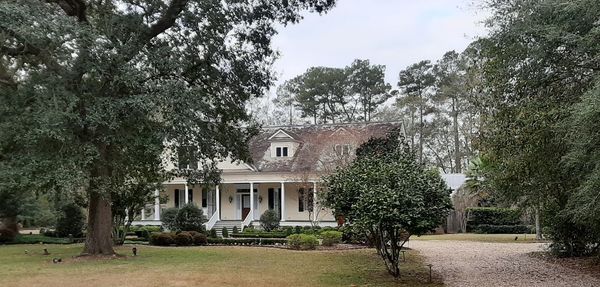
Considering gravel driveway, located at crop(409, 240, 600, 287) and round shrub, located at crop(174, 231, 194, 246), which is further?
round shrub, located at crop(174, 231, 194, 246)

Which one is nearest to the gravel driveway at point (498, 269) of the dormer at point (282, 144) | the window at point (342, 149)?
the window at point (342, 149)

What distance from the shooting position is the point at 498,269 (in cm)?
1451

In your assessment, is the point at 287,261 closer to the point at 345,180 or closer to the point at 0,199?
the point at 345,180

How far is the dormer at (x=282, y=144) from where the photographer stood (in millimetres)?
36531

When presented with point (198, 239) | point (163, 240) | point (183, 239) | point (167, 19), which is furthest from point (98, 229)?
point (167, 19)

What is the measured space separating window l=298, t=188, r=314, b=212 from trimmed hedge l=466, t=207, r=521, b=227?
376 inches

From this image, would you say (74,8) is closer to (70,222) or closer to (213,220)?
(70,222)

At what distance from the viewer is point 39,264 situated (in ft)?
55.0

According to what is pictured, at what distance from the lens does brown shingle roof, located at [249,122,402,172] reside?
1334 inches

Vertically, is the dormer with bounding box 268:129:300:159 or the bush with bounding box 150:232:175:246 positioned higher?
the dormer with bounding box 268:129:300:159

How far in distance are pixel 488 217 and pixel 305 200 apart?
36.1 feet

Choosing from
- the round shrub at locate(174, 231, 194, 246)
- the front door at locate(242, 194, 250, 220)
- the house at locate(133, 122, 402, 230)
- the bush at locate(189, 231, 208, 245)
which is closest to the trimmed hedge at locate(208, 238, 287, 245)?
the bush at locate(189, 231, 208, 245)

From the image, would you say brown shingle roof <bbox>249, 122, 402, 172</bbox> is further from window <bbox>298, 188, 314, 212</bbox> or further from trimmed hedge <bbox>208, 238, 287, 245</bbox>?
trimmed hedge <bbox>208, 238, 287, 245</bbox>

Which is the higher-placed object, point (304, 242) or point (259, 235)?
point (304, 242)
